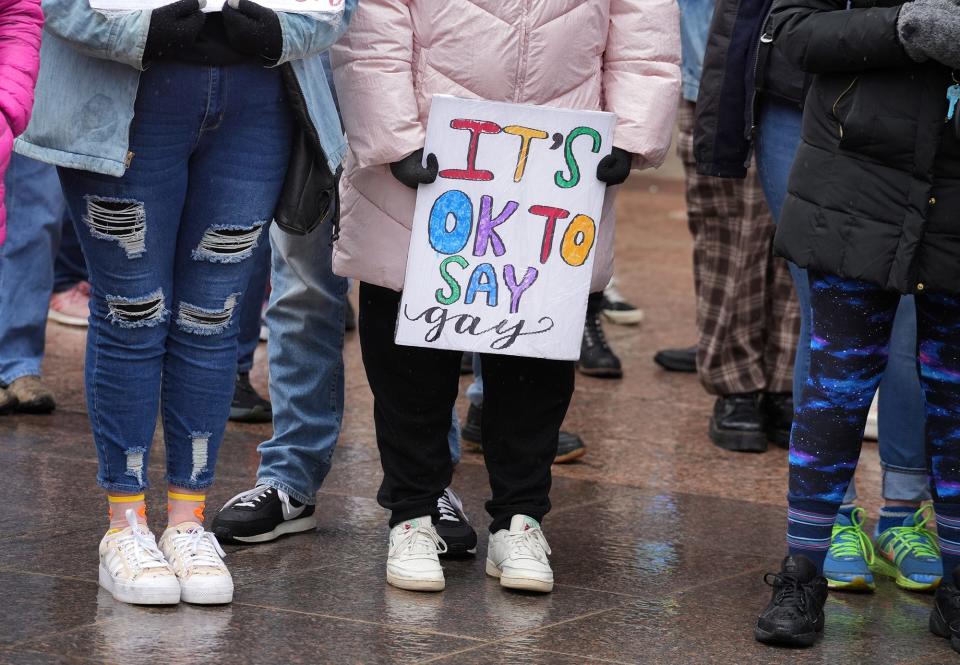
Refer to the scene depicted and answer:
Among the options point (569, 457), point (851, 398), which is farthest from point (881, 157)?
point (569, 457)

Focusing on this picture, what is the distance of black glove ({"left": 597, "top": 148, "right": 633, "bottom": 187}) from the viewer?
3.88m

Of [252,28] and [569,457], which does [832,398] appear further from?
[569,457]

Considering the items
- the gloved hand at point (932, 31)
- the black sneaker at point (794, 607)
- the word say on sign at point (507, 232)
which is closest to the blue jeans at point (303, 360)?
the word say on sign at point (507, 232)

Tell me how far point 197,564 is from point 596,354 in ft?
11.4

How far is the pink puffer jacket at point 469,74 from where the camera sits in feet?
12.3

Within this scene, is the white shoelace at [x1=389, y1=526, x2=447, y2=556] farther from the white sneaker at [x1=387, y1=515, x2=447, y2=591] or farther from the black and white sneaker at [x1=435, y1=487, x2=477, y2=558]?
the black and white sneaker at [x1=435, y1=487, x2=477, y2=558]

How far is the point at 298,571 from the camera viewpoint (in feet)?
13.3

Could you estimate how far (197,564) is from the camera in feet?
12.3

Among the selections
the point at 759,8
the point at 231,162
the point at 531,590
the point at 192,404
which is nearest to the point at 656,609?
the point at 531,590

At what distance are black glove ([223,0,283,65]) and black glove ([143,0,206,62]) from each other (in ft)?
0.23

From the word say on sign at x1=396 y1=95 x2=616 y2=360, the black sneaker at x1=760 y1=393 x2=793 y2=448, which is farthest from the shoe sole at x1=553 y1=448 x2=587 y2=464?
the word say on sign at x1=396 y1=95 x2=616 y2=360

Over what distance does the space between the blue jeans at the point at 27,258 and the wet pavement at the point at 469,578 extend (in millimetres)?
304

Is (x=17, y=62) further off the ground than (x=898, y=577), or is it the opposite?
(x=17, y=62)

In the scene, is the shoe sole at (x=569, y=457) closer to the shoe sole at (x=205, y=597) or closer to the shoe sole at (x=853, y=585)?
the shoe sole at (x=853, y=585)
